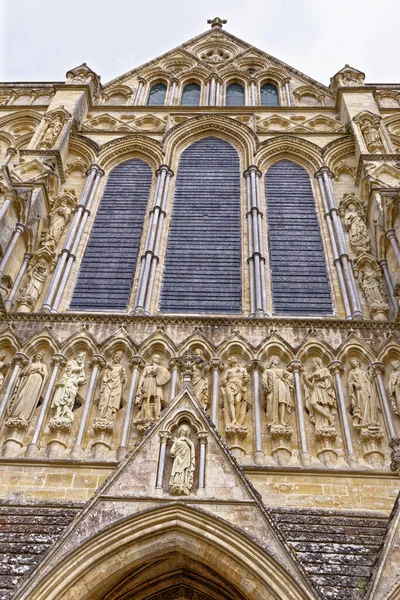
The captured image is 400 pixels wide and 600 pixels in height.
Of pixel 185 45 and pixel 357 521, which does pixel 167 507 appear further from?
pixel 185 45

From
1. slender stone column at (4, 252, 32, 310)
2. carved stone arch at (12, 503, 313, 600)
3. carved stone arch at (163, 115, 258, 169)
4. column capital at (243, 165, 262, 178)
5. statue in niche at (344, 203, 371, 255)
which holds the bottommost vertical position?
carved stone arch at (12, 503, 313, 600)

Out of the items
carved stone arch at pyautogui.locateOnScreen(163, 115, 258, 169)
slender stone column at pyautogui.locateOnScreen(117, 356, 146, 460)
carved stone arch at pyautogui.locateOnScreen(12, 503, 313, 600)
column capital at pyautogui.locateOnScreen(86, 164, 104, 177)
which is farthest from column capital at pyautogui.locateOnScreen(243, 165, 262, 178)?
carved stone arch at pyautogui.locateOnScreen(12, 503, 313, 600)

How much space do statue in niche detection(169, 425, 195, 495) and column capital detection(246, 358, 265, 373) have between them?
238 cm

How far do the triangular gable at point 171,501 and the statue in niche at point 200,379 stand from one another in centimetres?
157

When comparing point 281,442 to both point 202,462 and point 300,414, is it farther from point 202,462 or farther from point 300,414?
point 202,462

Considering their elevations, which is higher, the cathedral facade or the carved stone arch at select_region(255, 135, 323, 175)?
the carved stone arch at select_region(255, 135, 323, 175)

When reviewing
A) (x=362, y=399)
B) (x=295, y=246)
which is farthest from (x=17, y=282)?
(x=362, y=399)

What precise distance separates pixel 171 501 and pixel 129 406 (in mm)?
2589

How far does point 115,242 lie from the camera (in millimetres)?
13961

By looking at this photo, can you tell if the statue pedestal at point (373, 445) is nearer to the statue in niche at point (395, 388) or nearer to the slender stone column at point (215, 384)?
the statue in niche at point (395, 388)

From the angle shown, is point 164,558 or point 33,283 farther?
point 33,283

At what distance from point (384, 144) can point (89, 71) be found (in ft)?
30.6

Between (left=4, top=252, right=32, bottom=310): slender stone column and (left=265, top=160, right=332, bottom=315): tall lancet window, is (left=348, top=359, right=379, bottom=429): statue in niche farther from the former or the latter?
(left=4, top=252, right=32, bottom=310): slender stone column

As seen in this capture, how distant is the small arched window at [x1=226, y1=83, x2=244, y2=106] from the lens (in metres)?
19.6
